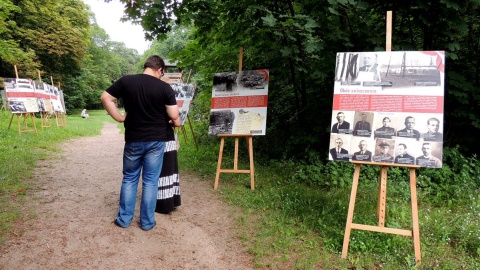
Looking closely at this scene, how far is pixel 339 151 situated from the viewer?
10.1ft

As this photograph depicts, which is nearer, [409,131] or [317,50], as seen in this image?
[409,131]

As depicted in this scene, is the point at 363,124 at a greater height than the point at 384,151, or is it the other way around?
the point at 363,124

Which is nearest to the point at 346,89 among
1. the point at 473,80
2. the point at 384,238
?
the point at 384,238

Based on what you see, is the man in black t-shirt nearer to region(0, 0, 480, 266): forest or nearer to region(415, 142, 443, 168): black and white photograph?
region(0, 0, 480, 266): forest

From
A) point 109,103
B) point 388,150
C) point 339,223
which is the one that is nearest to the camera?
point 388,150

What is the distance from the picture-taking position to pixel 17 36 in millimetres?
19562

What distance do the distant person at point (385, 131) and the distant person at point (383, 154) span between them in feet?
0.22

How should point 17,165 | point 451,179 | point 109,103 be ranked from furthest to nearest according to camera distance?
point 17,165 < point 451,179 < point 109,103

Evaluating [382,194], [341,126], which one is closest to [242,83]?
[341,126]

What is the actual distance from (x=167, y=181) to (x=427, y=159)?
2.81m

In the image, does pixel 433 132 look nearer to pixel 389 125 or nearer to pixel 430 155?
pixel 430 155

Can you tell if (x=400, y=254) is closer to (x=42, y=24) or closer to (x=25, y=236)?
(x=25, y=236)

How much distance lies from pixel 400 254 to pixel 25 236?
3.64 meters

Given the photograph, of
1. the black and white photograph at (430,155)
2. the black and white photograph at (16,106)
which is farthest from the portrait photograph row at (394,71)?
the black and white photograph at (16,106)
